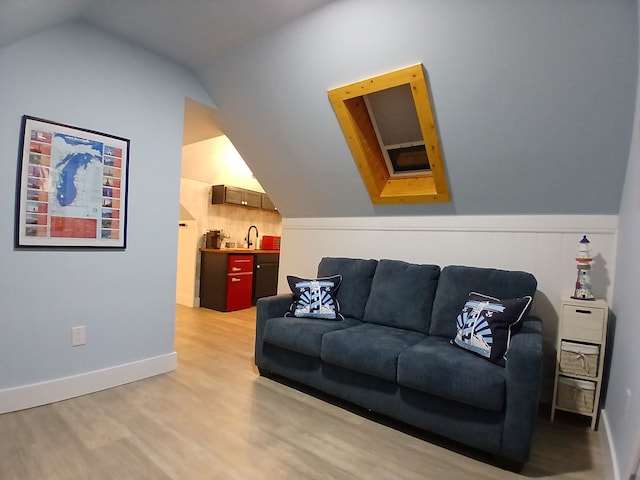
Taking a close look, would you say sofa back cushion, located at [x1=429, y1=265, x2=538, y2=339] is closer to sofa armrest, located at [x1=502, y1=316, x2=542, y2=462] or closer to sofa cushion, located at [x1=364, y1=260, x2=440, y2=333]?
sofa cushion, located at [x1=364, y1=260, x2=440, y2=333]

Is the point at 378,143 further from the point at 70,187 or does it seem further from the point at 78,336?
the point at 78,336

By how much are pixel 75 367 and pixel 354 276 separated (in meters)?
2.11

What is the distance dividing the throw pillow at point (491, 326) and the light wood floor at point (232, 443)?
0.55 meters

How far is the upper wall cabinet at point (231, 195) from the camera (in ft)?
17.3

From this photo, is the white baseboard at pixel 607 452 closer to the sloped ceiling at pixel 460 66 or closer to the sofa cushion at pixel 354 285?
the sloped ceiling at pixel 460 66

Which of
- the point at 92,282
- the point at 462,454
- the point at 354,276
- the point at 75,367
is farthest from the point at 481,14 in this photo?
the point at 75,367

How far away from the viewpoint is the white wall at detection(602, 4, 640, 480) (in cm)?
146

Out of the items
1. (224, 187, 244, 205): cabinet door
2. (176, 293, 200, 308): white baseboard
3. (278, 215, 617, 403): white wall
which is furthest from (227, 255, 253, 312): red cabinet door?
(278, 215, 617, 403): white wall

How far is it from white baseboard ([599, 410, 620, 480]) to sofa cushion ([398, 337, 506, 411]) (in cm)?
52

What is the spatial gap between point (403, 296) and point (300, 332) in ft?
2.72

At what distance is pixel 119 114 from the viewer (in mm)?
2475

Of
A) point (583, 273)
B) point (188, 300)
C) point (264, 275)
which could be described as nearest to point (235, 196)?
point (264, 275)

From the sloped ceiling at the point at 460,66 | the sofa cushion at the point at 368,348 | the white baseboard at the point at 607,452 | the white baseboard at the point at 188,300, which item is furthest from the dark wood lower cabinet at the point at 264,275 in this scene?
the white baseboard at the point at 607,452

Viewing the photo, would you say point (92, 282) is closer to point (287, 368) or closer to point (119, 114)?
point (119, 114)
